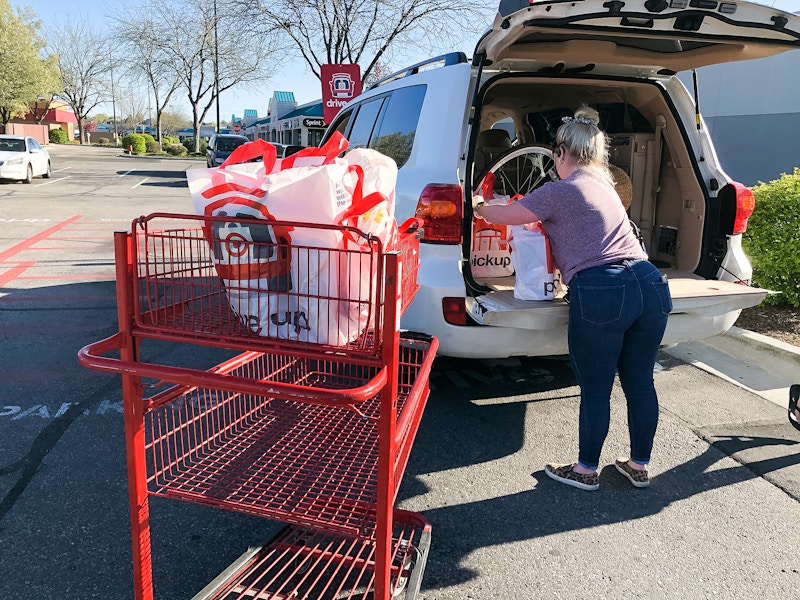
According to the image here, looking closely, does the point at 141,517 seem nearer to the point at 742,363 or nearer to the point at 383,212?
the point at 383,212

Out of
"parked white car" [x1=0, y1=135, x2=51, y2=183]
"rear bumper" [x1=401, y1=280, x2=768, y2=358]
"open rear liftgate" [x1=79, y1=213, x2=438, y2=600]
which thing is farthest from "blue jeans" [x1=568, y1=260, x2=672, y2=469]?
"parked white car" [x1=0, y1=135, x2=51, y2=183]

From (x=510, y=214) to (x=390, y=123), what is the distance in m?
1.72

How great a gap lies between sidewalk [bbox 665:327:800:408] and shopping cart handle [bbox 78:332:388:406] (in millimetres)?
3635

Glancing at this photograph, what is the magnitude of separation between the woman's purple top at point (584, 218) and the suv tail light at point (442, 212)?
17.7 inches

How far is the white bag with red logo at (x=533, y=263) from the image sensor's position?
3.25 metres

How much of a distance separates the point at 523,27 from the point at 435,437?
2.20 metres

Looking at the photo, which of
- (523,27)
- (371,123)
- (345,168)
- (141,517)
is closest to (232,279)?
(345,168)

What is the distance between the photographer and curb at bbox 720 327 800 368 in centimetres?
479

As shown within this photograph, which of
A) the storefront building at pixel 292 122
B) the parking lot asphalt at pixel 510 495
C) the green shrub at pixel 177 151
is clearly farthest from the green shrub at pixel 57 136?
the parking lot asphalt at pixel 510 495

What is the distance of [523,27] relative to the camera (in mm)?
2852

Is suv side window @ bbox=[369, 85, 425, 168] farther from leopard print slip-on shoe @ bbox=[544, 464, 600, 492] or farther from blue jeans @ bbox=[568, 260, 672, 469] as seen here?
leopard print slip-on shoe @ bbox=[544, 464, 600, 492]

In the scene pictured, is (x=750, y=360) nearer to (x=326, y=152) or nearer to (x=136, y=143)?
(x=326, y=152)

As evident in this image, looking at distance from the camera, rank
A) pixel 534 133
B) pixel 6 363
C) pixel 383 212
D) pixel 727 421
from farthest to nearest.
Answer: pixel 534 133, pixel 6 363, pixel 727 421, pixel 383 212

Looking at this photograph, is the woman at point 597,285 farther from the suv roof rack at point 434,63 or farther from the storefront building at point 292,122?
the storefront building at point 292,122
